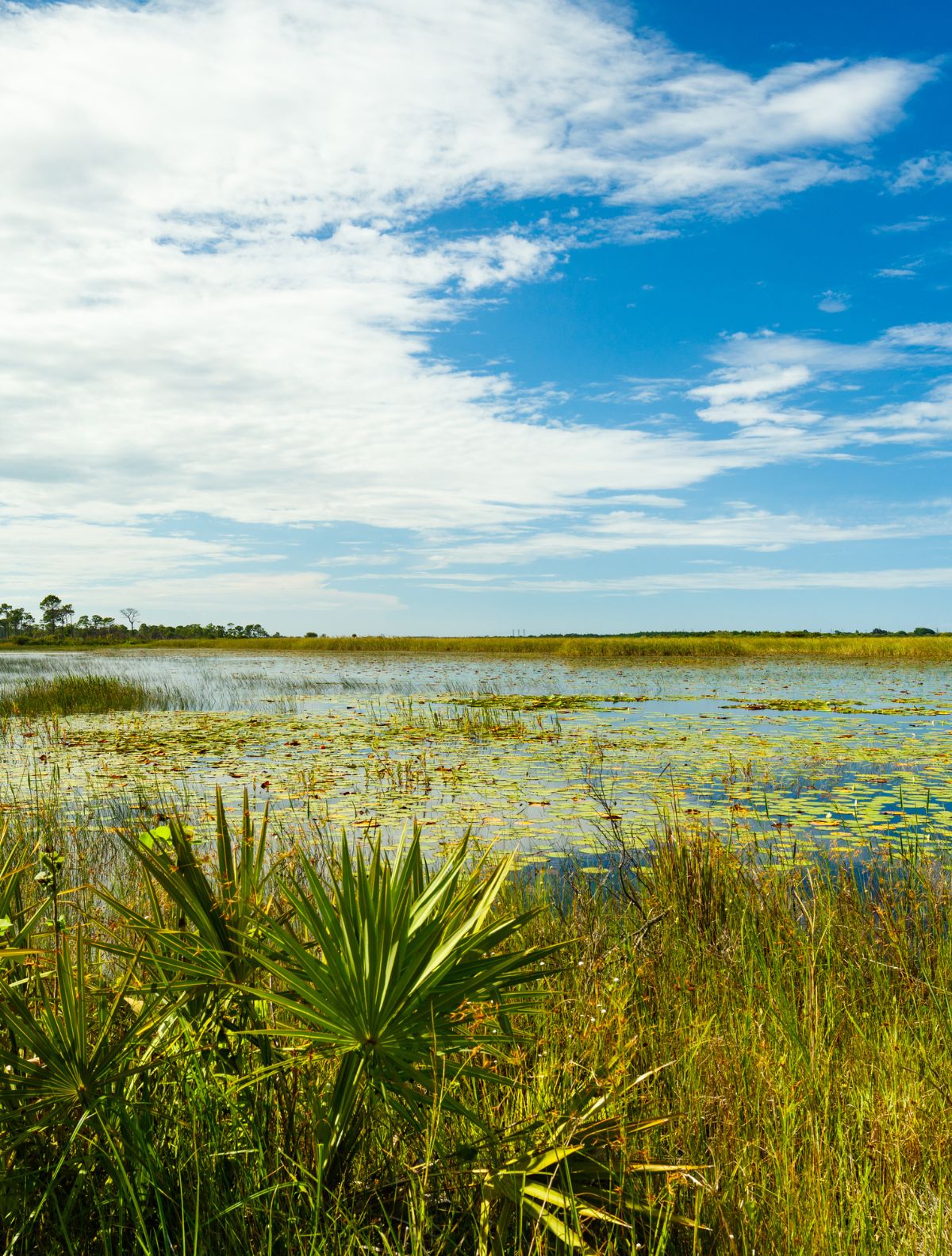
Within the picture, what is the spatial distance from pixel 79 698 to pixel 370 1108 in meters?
19.7

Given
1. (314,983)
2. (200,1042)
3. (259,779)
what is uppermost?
(314,983)

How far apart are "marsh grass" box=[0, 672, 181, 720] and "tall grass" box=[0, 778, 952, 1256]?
56.4 ft

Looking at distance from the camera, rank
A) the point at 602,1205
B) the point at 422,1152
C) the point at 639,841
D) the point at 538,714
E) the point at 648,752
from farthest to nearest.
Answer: the point at 538,714, the point at 648,752, the point at 639,841, the point at 422,1152, the point at 602,1205

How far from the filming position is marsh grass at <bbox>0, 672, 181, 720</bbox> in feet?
58.9

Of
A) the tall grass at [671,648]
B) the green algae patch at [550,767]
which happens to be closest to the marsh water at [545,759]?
the green algae patch at [550,767]

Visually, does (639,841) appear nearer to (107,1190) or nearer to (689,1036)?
(689,1036)

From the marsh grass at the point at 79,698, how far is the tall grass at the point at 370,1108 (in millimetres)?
17178

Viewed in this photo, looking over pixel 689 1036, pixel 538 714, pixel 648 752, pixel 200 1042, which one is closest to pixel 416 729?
pixel 538 714

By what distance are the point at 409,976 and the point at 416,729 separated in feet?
42.0

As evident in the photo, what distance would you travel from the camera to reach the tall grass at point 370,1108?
1.55m

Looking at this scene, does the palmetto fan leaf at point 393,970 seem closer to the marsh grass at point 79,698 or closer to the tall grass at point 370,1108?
the tall grass at point 370,1108

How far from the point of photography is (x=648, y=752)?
36.9ft

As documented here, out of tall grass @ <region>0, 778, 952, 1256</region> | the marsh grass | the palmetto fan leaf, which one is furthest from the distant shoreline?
the palmetto fan leaf

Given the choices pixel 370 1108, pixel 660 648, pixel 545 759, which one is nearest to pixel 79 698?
pixel 545 759
